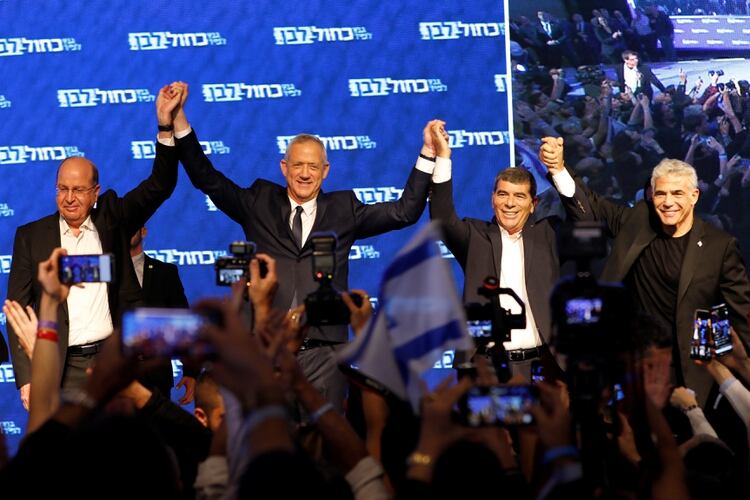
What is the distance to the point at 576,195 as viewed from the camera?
219 inches

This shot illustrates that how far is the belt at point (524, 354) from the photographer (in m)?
5.28

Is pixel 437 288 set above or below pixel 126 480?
above

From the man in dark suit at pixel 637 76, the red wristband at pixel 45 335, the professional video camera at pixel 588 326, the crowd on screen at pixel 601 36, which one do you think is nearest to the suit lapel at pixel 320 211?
the red wristband at pixel 45 335

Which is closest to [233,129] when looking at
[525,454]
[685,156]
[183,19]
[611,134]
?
[183,19]

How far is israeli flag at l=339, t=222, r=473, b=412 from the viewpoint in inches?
122

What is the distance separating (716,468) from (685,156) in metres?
3.74

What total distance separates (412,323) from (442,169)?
2.26 meters

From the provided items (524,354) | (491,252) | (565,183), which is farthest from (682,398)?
(565,183)

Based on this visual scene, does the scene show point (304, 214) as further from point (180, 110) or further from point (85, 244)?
point (85, 244)

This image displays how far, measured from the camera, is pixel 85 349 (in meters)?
5.39

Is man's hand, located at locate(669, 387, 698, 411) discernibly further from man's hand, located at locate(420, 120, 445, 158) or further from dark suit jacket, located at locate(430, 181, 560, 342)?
man's hand, located at locate(420, 120, 445, 158)

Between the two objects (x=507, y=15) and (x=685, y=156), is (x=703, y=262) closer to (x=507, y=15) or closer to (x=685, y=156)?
(x=685, y=156)

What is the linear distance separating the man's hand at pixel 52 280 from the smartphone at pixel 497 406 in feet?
4.66

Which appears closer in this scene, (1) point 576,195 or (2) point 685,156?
(1) point 576,195
